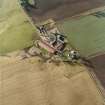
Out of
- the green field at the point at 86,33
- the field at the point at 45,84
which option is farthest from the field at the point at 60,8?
the field at the point at 45,84

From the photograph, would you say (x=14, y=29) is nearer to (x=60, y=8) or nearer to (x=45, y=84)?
(x=60, y=8)

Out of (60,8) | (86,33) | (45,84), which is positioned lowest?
(45,84)

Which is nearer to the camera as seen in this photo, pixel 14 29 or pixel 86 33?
pixel 86 33

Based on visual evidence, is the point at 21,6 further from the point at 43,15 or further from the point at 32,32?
the point at 32,32

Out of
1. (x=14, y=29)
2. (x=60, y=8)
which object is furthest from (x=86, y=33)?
(x=14, y=29)

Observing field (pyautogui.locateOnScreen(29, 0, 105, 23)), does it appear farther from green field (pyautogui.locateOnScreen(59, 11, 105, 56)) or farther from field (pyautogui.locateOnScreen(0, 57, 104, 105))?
field (pyautogui.locateOnScreen(0, 57, 104, 105))

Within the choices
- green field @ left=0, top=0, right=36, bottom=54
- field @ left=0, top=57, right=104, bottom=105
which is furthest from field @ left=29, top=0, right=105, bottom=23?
field @ left=0, top=57, right=104, bottom=105

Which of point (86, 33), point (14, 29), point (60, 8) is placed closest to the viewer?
point (86, 33)
